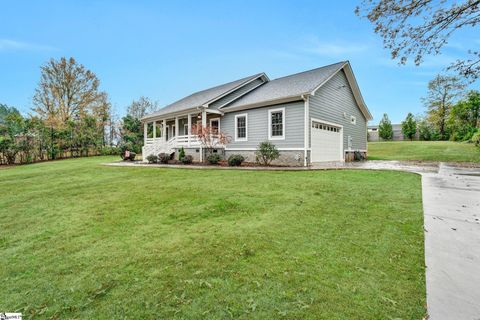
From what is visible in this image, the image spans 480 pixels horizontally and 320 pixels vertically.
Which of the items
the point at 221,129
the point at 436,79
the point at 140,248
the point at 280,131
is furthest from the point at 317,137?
the point at 436,79

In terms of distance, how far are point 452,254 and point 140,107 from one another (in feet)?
123

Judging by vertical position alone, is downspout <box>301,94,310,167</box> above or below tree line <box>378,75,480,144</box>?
below

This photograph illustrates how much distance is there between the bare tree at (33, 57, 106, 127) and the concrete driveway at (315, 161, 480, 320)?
32.3 meters

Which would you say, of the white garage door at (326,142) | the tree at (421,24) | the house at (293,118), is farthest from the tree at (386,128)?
the tree at (421,24)

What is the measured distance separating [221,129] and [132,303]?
14245 millimetres

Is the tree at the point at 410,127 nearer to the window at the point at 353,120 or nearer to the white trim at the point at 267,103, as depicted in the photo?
the window at the point at 353,120

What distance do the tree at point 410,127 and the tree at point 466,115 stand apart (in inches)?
250

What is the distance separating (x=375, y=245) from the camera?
9.38 ft

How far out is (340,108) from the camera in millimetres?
15023

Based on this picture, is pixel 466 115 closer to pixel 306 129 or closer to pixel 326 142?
pixel 326 142

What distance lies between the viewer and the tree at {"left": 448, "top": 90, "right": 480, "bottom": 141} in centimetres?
2656

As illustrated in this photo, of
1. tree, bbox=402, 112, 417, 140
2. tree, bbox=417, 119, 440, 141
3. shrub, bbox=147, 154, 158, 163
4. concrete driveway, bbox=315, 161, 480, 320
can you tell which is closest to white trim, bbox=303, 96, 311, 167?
concrete driveway, bbox=315, 161, 480, 320

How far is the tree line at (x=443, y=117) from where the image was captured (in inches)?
1063

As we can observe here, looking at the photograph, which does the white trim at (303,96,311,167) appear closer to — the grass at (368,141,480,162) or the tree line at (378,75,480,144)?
the grass at (368,141,480,162)
